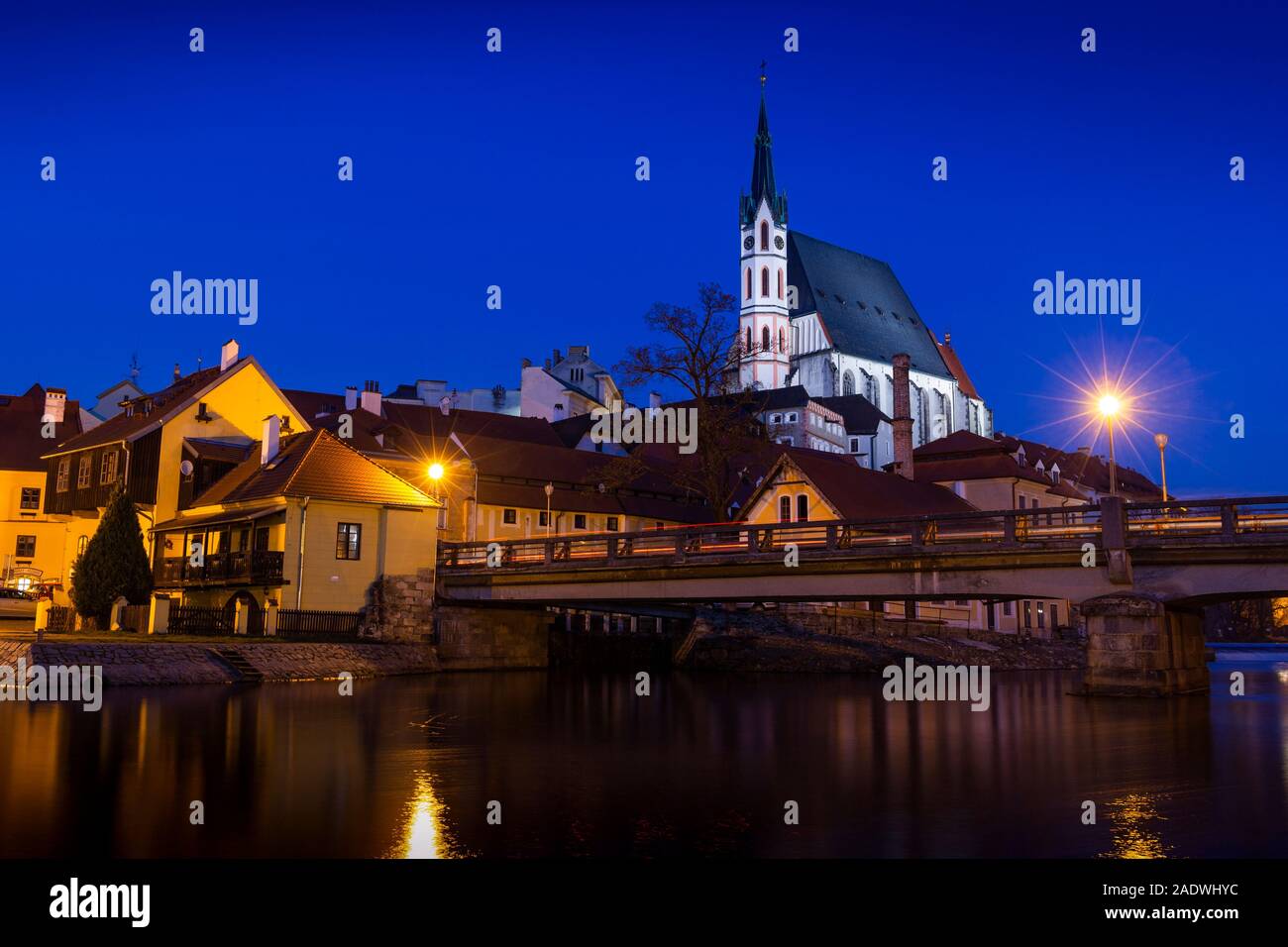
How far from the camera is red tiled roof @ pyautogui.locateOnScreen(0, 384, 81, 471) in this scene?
2640 inches

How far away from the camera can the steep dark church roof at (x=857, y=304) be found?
160 metres

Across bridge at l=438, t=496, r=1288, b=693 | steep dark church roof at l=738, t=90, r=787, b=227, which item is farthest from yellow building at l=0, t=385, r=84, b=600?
steep dark church roof at l=738, t=90, r=787, b=227

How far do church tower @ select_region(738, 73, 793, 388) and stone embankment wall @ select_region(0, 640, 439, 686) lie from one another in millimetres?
126654

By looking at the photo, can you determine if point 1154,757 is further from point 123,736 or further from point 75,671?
point 75,671

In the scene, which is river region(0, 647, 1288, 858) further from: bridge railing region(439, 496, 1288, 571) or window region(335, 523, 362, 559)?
window region(335, 523, 362, 559)

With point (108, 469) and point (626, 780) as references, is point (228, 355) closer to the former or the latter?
point (108, 469)

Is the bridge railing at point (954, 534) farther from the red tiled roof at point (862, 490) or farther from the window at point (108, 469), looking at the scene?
the window at point (108, 469)

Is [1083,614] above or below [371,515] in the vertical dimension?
below

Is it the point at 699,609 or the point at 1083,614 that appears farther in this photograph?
the point at 699,609

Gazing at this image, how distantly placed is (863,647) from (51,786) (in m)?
44.5

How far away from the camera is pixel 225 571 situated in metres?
45.8
